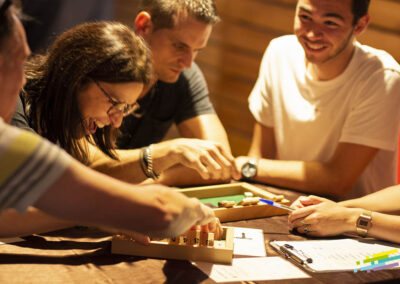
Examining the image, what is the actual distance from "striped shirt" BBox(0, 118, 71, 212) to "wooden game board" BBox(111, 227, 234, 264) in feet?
2.27

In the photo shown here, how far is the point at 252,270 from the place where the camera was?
62.4 inches

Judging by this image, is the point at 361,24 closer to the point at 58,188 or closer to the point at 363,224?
the point at 363,224

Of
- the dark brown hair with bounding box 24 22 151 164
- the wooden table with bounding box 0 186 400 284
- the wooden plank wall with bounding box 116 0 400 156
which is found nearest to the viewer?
the wooden table with bounding box 0 186 400 284

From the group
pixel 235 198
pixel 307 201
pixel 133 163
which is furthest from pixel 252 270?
pixel 133 163

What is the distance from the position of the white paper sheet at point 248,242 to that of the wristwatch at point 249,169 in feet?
1.89

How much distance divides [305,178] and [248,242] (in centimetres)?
76

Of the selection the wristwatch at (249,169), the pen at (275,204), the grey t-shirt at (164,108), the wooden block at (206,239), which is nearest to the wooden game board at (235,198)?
the pen at (275,204)

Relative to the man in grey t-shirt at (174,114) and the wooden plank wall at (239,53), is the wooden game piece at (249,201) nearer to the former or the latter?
the man in grey t-shirt at (174,114)

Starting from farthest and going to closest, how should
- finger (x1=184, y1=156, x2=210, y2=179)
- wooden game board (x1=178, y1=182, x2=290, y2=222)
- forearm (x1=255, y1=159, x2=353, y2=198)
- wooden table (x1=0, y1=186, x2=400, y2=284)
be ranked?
forearm (x1=255, y1=159, x2=353, y2=198)
finger (x1=184, y1=156, x2=210, y2=179)
wooden game board (x1=178, y1=182, x2=290, y2=222)
wooden table (x1=0, y1=186, x2=400, y2=284)

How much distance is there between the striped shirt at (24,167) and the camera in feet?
3.02

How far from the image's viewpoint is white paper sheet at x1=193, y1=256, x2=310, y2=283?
1.53 m

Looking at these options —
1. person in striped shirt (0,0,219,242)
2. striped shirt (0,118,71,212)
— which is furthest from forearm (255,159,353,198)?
striped shirt (0,118,71,212)

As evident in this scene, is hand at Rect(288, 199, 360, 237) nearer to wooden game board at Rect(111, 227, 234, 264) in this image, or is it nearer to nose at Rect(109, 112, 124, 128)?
wooden game board at Rect(111, 227, 234, 264)

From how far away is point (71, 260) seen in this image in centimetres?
155
